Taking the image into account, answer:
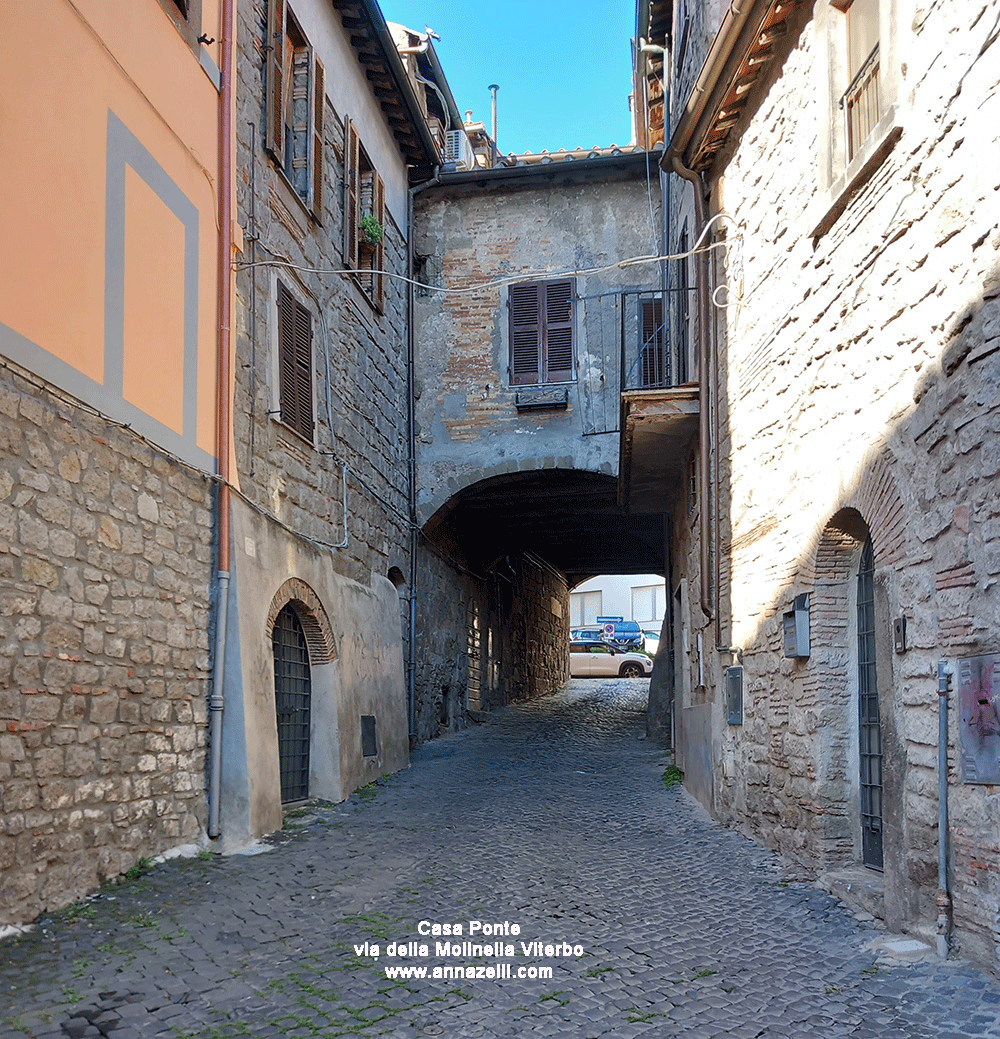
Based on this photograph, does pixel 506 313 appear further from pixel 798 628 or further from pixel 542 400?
pixel 798 628

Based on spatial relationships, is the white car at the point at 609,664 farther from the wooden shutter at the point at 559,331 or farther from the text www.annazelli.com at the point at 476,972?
the text www.annazelli.com at the point at 476,972

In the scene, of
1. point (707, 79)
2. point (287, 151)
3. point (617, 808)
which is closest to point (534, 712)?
point (617, 808)

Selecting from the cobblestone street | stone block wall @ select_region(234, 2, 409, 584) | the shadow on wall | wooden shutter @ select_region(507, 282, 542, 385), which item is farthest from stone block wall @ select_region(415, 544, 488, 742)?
the shadow on wall

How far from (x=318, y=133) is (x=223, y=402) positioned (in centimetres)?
416

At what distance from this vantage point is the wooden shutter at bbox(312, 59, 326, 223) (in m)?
10.3

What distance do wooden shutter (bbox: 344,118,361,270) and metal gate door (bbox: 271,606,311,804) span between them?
14.4 ft

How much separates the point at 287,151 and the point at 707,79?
427 centimetres

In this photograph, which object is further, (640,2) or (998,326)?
(640,2)

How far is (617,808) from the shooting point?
908cm

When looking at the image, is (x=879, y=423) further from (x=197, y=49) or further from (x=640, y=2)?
(x=640, y=2)

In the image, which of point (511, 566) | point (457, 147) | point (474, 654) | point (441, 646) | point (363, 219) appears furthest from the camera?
point (511, 566)

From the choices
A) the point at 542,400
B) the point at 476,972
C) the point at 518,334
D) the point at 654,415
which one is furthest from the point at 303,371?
the point at 476,972

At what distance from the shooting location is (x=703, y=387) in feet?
28.7

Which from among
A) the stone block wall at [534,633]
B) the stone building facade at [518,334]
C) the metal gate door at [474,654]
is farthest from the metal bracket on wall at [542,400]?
the stone block wall at [534,633]
